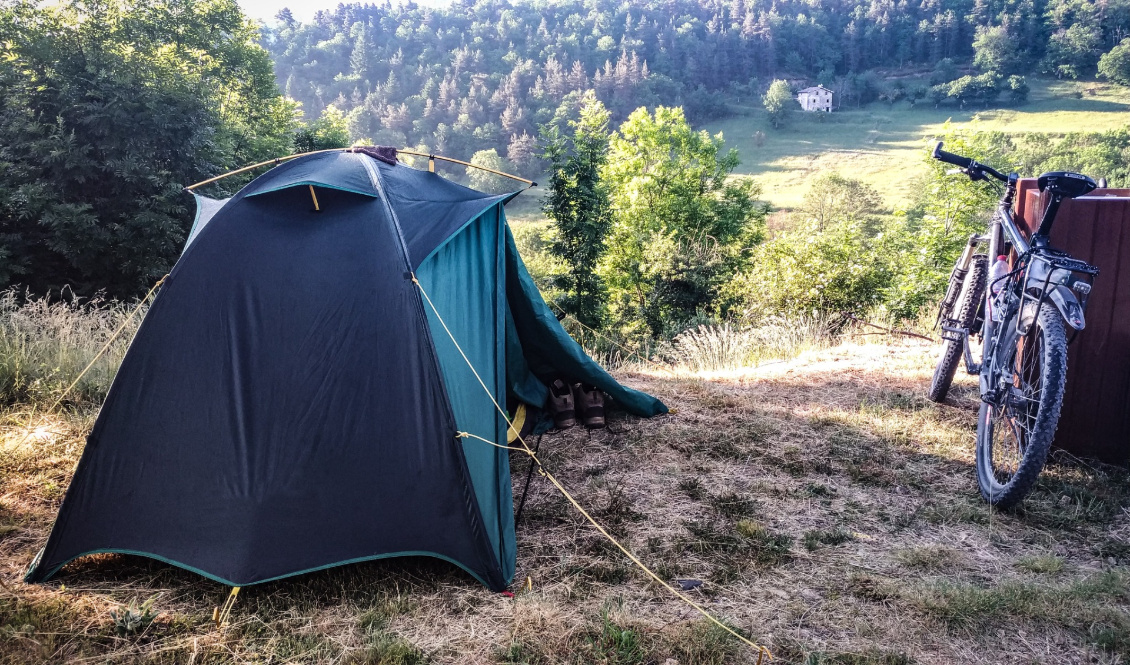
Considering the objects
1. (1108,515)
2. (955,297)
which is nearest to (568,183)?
(955,297)

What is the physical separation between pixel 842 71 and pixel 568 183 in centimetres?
6947

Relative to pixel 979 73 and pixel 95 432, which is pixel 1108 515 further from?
pixel 979 73

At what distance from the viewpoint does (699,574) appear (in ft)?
9.38

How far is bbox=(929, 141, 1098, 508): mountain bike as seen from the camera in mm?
2939

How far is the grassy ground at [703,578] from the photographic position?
7.64 ft

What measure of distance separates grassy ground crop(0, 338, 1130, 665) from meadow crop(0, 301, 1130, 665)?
0.01 meters

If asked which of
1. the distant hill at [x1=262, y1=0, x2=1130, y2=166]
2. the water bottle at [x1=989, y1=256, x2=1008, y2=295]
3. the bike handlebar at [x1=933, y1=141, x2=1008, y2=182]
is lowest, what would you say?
the water bottle at [x1=989, y1=256, x2=1008, y2=295]

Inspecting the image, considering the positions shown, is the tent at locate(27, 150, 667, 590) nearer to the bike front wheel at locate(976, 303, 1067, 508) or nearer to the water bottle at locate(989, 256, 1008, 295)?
the bike front wheel at locate(976, 303, 1067, 508)

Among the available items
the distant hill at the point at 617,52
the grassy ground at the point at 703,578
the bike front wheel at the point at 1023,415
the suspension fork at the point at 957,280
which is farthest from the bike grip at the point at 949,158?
the distant hill at the point at 617,52

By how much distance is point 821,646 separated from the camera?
2336 mm

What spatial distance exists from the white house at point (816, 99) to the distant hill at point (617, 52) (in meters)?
2.25

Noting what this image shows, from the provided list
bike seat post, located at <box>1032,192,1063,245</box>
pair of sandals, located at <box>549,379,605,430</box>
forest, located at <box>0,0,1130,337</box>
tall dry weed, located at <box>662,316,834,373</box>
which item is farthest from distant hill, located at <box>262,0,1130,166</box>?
bike seat post, located at <box>1032,192,1063,245</box>

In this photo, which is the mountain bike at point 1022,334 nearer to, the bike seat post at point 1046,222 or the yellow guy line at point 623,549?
the bike seat post at point 1046,222

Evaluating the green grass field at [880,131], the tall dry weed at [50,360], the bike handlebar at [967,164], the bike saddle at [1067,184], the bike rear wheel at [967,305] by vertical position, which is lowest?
the tall dry weed at [50,360]
